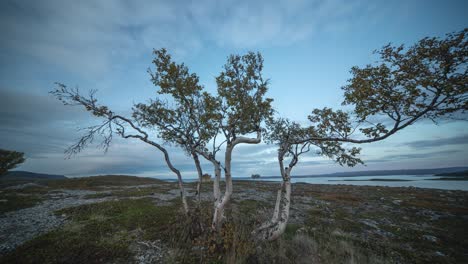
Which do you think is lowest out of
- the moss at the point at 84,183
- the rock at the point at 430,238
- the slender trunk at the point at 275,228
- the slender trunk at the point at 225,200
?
the rock at the point at 430,238

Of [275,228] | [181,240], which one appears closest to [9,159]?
[181,240]

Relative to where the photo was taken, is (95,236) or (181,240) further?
(95,236)

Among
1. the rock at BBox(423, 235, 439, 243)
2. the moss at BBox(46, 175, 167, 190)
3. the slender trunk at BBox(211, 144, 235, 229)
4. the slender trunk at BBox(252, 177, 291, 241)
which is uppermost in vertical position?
the slender trunk at BBox(211, 144, 235, 229)

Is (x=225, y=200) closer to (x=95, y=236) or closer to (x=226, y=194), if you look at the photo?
(x=226, y=194)

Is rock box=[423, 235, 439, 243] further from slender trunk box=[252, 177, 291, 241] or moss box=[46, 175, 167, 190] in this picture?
moss box=[46, 175, 167, 190]

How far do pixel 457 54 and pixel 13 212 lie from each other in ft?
107

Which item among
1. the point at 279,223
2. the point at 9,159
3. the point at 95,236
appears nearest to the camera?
the point at 279,223

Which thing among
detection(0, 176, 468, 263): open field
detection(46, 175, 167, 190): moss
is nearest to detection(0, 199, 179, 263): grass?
detection(0, 176, 468, 263): open field

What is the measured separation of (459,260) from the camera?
446 inches

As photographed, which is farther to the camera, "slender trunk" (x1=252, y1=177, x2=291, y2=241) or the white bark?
"slender trunk" (x1=252, y1=177, x2=291, y2=241)

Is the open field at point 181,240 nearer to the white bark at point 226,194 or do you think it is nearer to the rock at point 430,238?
the rock at point 430,238

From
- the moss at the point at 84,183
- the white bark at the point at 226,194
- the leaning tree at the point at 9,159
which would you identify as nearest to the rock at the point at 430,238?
the white bark at the point at 226,194

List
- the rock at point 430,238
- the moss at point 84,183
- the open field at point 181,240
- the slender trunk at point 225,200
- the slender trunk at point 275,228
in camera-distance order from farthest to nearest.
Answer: the moss at point 84,183 < the rock at point 430,238 < the slender trunk at point 275,228 < the slender trunk at point 225,200 < the open field at point 181,240

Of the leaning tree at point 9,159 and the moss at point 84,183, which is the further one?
the moss at point 84,183
